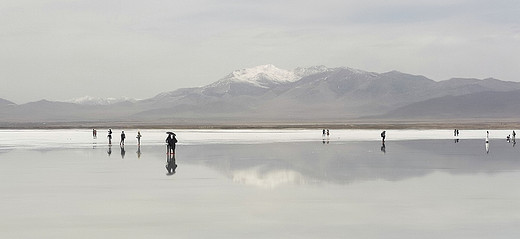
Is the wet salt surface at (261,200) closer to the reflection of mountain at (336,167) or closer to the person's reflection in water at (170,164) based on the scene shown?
the reflection of mountain at (336,167)

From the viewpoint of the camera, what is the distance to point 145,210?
60.8 feet

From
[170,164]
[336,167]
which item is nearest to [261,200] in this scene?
[336,167]

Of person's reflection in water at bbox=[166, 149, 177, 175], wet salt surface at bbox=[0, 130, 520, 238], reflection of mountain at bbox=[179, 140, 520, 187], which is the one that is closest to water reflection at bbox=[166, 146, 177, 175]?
person's reflection in water at bbox=[166, 149, 177, 175]

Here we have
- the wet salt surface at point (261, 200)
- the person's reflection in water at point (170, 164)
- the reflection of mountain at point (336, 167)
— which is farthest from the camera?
the person's reflection in water at point (170, 164)

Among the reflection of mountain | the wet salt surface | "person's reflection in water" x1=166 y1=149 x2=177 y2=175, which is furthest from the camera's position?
"person's reflection in water" x1=166 y1=149 x2=177 y2=175

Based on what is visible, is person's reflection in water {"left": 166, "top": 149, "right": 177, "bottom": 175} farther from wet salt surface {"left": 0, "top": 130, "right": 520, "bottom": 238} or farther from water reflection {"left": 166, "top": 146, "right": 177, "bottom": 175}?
wet salt surface {"left": 0, "top": 130, "right": 520, "bottom": 238}

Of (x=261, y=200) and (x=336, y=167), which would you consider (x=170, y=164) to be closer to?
(x=336, y=167)

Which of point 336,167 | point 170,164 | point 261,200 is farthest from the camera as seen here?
point 170,164

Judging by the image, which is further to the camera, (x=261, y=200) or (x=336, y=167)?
(x=336, y=167)

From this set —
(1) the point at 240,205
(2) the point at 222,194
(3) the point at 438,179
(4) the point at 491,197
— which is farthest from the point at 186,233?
(3) the point at 438,179

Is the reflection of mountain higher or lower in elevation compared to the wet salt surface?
higher

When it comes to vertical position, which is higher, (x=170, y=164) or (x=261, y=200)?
(x=170, y=164)

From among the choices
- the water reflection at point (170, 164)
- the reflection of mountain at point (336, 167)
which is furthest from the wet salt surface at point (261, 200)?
the water reflection at point (170, 164)

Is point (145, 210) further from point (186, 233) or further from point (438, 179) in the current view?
point (438, 179)
